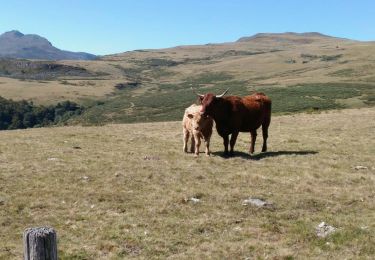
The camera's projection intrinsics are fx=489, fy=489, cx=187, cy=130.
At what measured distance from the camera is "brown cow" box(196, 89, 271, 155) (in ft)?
67.2

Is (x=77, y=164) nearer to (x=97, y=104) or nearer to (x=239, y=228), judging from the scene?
(x=239, y=228)

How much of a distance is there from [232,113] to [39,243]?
1547 centimetres

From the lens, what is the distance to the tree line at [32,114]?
122500mm

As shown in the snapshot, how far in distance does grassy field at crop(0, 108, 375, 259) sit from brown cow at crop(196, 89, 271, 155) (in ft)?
3.66

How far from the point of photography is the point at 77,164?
18.7 m

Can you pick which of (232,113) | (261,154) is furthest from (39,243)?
(261,154)

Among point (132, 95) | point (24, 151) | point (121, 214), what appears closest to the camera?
point (121, 214)

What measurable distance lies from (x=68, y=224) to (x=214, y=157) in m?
9.11

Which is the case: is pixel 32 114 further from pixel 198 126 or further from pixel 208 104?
pixel 208 104

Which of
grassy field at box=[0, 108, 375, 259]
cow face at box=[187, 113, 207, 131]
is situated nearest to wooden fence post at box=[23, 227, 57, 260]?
grassy field at box=[0, 108, 375, 259]

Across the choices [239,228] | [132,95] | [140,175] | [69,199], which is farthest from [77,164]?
[132,95]

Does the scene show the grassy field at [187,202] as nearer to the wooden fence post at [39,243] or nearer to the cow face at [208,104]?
the cow face at [208,104]

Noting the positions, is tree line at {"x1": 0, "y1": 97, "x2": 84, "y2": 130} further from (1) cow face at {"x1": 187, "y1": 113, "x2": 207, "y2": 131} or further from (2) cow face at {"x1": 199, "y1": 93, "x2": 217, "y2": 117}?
(2) cow face at {"x1": 199, "y1": 93, "x2": 217, "y2": 117}

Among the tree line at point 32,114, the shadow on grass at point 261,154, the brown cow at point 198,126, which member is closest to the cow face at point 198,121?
the brown cow at point 198,126
